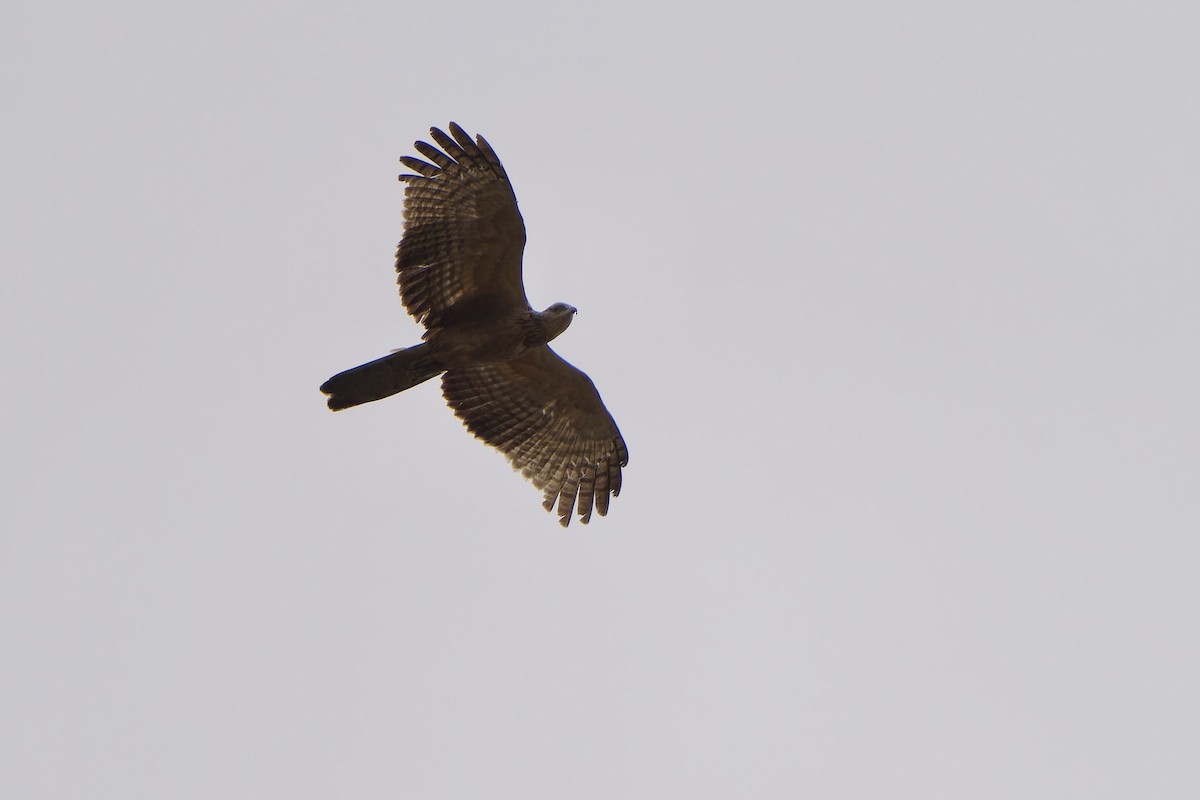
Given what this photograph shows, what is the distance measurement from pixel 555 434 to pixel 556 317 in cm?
171

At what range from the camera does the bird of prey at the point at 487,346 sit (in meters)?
15.3

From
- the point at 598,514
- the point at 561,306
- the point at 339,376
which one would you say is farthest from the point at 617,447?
the point at 339,376

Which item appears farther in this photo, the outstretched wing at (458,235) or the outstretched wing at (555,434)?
the outstretched wing at (555,434)

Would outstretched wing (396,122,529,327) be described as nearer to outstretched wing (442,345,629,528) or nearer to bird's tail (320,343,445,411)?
bird's tail (320,343,445,411)

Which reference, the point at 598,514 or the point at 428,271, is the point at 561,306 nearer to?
the point at 428,271

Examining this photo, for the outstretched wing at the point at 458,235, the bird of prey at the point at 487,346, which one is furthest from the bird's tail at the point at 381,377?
the outstretched wing at the point at 458,235

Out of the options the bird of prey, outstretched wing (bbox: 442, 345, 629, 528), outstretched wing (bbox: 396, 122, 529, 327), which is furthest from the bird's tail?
outstretched wing (bbox: 442, 345, 629, 528)

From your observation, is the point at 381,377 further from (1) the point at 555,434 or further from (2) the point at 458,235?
(1) the point at 555,434

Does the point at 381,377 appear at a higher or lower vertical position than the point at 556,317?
lower

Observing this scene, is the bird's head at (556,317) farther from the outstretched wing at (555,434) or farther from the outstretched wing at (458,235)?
the outstretched wing at (555,434)

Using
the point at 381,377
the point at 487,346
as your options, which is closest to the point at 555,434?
the point at 487,346

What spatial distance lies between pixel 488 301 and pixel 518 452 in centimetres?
188

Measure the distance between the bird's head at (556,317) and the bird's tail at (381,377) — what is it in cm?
112

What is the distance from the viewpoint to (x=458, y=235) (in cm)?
1552
